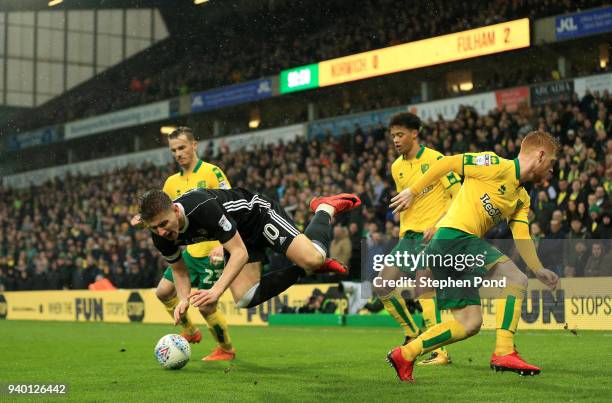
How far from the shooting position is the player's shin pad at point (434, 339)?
6.80m

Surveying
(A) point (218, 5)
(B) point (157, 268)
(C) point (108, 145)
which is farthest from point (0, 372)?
(C) point (108, 145)

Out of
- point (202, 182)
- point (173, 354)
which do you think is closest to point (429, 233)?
point (202, 182)

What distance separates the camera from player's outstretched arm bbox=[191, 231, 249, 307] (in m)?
6.32

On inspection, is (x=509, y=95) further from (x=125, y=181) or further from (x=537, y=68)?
(x=125, y=181)

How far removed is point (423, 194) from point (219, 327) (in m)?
2.61

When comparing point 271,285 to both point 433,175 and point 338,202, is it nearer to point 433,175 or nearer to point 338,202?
point 338,202

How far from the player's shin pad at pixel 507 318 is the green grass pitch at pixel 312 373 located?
0.25 metres

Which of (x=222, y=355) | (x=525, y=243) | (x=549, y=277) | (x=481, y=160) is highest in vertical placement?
(x=481, y=160)

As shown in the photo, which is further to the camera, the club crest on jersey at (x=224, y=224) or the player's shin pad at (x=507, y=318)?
the player's shin pad at (x=507, y=318)

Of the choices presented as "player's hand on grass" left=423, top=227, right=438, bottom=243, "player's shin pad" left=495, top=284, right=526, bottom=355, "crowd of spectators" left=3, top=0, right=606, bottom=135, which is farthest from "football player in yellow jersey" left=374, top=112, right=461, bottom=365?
"crowd of spectators" left=3, top=0, right=606, bottom=135

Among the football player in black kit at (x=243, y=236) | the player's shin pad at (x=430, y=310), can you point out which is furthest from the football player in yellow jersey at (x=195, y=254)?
the player's shin pad at (x=430, y=310)

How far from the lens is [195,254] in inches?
386

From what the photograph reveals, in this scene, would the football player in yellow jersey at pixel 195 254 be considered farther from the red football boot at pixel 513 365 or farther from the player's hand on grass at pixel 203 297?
the red football boot at pixel 513 365

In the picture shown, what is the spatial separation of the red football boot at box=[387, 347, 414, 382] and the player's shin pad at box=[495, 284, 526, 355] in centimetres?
85
